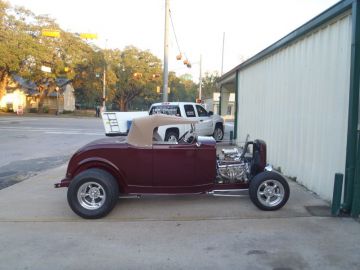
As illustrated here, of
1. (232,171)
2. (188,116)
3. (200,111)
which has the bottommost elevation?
(232,171)

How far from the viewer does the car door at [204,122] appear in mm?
17188

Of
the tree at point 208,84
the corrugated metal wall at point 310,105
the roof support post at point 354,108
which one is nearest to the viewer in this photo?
the roof support post at point 354,108

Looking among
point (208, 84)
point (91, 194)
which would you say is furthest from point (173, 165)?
point (208, 84)

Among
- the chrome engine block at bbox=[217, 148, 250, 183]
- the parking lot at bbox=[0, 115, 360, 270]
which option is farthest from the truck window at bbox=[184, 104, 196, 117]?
the chrome engine block at bbox=[217, 148, 250, 183]

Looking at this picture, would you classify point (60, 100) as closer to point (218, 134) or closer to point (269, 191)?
point (218, 134)

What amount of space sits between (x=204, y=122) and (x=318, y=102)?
31.4 ft

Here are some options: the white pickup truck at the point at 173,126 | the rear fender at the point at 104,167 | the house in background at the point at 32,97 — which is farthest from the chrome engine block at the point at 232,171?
the house in background at the point at 32,97

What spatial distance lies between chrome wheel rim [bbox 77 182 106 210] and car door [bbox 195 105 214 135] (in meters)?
10.6

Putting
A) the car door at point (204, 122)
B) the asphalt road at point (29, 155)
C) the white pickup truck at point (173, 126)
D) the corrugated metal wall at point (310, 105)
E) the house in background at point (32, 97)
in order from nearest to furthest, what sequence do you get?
1. the corrugated metal wall at point (310, 105)
2. the asphalt road at point (29, 155)
3. the white pickup truck at point (173, 126)
4. the car door at point (204, 122)
5. the house in background at point (32, 97)

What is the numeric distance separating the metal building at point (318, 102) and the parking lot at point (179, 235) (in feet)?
2.70

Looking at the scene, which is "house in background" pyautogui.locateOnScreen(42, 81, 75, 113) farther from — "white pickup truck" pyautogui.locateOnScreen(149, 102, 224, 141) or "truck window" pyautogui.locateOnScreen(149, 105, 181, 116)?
"truck window" pyautogui.locateOnScreen(149, 105, 181, 116)

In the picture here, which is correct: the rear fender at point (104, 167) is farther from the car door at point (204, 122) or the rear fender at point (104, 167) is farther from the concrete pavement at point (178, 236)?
the car door at point (204, 122)

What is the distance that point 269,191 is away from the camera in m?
6.86

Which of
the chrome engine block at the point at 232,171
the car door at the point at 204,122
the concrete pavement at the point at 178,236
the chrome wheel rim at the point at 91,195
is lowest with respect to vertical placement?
the concrete pavement at the point at 178,236
